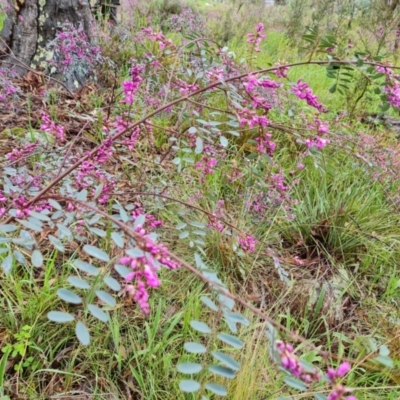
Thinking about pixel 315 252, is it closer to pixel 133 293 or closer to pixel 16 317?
pixel 16 317

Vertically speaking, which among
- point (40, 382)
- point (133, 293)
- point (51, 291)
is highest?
point (133, 293)

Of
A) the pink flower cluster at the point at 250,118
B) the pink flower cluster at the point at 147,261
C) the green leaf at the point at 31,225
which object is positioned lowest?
the green leaf at the point at 31,225

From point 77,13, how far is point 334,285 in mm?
2378

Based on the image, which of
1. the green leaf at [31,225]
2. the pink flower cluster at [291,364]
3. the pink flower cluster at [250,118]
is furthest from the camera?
the pink flower cluster at [250,118]

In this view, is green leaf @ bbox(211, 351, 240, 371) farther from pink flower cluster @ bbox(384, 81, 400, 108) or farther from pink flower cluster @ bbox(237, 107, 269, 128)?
pink flower cluster @ bbox(384, 81, 400, 108)

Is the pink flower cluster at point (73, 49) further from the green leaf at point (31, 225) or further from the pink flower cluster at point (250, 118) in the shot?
the green leaf at point (31, 225)

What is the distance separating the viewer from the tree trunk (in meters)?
2.64

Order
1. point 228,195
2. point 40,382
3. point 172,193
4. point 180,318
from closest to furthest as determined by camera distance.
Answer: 1. point 40,382
2. point 180,318
3. point 172,193
4. point 228,195

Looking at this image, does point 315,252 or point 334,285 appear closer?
point 334,285

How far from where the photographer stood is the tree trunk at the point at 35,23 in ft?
8.66

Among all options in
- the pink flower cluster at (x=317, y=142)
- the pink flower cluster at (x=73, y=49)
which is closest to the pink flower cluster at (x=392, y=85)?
the pink flower cluster at (x=317, y=142)

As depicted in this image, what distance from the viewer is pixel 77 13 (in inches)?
108

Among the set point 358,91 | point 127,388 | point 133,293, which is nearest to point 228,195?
point 127,388

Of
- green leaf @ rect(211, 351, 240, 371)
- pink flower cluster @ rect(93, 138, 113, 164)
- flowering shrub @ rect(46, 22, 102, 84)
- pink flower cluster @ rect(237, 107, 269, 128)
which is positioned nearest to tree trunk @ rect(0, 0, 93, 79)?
flowering shrub @ rect(46, 22, 102, 84)
